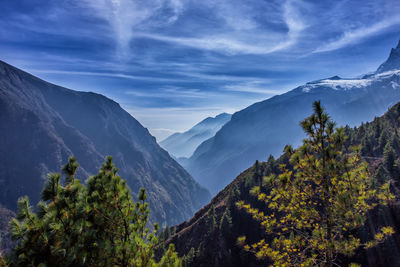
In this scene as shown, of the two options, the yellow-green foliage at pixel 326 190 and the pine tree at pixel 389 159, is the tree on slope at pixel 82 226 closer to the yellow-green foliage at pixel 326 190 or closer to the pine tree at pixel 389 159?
the yellow-green foliage at pixel 326 190

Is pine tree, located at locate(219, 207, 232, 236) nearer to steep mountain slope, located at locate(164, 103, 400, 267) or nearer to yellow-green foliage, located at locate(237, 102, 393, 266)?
steep mountain slope, located at locate(164, 103, 400, 267)

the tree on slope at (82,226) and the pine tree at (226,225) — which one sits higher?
A: the tree on slope at (82,226)

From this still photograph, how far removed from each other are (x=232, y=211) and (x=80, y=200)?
81.5 meters

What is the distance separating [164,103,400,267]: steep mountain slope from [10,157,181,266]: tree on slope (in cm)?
2620

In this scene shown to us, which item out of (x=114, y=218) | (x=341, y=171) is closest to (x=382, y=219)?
(x=341, y=171)

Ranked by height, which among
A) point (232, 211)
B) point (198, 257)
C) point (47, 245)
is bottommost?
point (198, 257)

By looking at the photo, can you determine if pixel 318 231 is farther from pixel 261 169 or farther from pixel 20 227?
pixel 261 169

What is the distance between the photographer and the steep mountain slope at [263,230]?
102ft

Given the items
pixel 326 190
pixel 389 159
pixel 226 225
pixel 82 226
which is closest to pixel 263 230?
pixel 226 225

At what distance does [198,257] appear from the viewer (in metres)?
68.6

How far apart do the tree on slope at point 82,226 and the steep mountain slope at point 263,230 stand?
2620 centimetres

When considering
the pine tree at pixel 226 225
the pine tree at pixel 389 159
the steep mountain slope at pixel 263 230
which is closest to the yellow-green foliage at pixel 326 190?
the steep mountain slope at pixel 263 230

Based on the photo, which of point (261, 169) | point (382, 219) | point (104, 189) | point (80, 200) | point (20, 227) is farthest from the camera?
point (261, 169)

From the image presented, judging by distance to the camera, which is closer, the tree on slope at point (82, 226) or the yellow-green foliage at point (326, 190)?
the tree on slope at point (82, 226)
